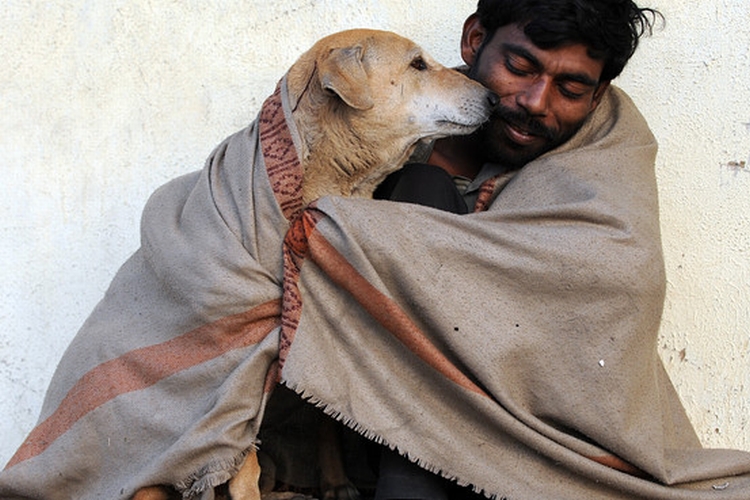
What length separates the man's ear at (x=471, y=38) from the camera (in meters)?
3.30

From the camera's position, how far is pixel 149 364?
2.63m

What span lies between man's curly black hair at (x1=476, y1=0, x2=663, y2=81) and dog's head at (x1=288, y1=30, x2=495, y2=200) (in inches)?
10.0

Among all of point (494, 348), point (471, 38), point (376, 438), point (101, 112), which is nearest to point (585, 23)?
point (471, 38)

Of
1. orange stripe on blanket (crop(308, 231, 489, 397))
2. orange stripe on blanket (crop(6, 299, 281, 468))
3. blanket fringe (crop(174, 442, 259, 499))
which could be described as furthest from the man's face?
blanket fringe (crop(174, 442, 259, 499))

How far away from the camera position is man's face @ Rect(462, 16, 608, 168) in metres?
3.01

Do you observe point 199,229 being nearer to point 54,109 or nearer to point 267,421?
point 267,421

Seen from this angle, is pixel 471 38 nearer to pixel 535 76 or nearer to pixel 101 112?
pixel 535 76

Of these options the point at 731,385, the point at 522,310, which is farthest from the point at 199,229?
the point at 731,385

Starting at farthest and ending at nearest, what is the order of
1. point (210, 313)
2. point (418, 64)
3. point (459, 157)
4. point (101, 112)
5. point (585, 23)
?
point (101, 112) < point (459, 157) < point (418, 64) < point (585, 23) < point (210, 313)

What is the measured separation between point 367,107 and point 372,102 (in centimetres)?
A: 3

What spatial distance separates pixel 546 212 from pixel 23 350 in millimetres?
2253

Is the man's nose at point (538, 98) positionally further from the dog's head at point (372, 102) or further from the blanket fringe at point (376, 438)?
the blanket fringe at point (376, 438)

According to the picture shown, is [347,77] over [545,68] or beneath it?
over

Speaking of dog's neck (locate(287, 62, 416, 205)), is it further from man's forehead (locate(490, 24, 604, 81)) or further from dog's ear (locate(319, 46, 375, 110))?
man's forehead (locate(490, 24, 604, 81))
